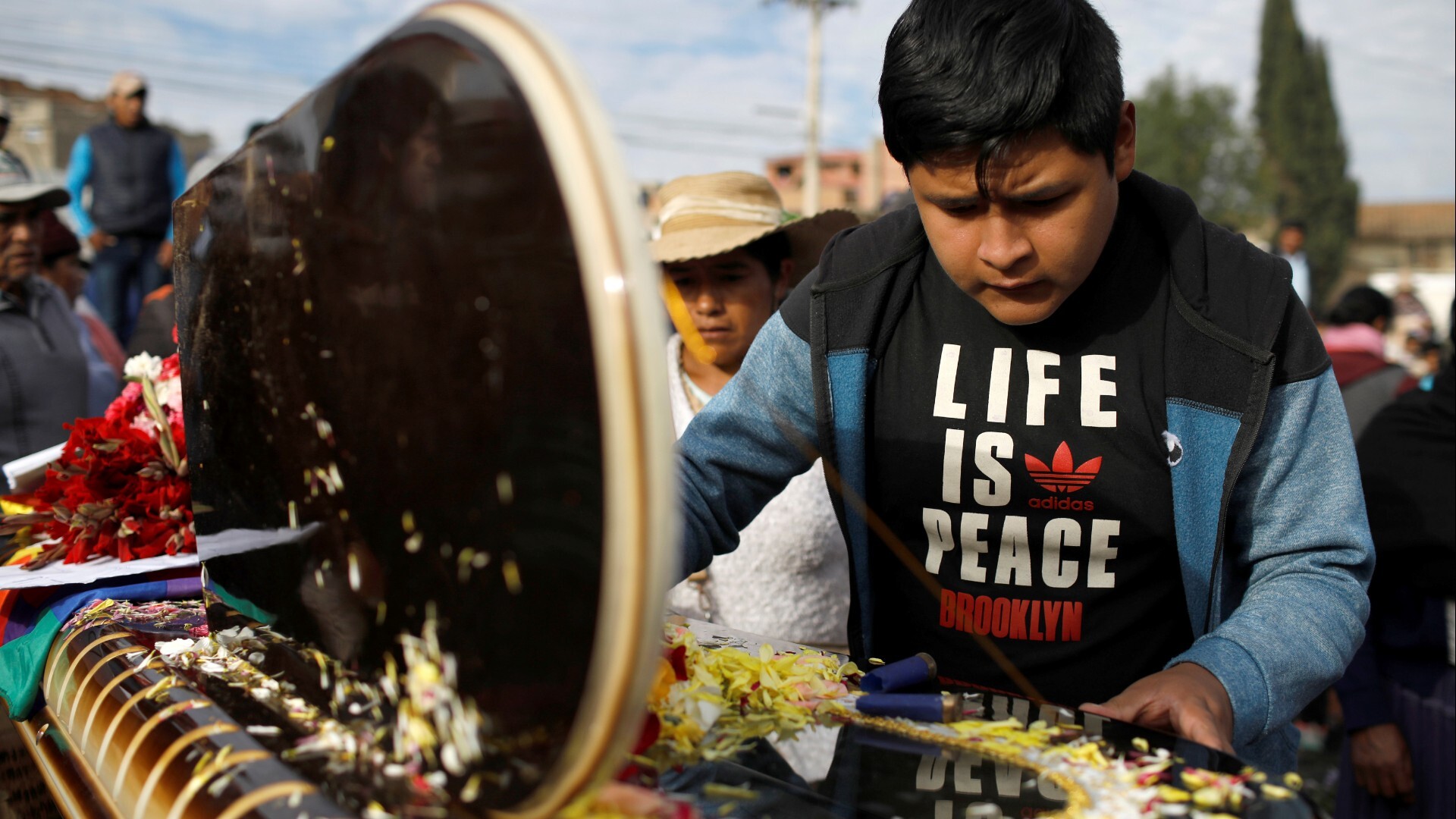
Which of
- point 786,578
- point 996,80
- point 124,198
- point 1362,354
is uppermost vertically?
point 124,198

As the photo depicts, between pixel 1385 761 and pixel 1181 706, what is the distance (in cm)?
209

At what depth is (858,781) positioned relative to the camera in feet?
3.41

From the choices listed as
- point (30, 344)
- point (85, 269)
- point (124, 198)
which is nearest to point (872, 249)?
point (30, 344)

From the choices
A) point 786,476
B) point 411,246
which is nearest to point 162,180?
point 786,476

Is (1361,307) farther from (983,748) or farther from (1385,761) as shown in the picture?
(983,748)

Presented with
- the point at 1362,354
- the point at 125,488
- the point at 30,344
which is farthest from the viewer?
the point at 1362,354

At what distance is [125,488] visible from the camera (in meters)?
2.01

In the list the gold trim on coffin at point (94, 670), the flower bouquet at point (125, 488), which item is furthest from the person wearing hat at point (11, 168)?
the gold trim on coffin at point (94, 670)

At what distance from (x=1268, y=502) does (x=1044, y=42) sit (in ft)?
2.23

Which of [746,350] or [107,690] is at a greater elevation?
[746,350]

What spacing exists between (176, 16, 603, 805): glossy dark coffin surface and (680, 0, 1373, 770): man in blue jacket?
21.2 inches

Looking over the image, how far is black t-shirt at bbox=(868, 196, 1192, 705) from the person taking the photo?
151cm

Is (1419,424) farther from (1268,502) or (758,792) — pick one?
(758,792)

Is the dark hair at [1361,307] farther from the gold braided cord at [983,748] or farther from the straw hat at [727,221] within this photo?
the gold braided cord at [983,748]
